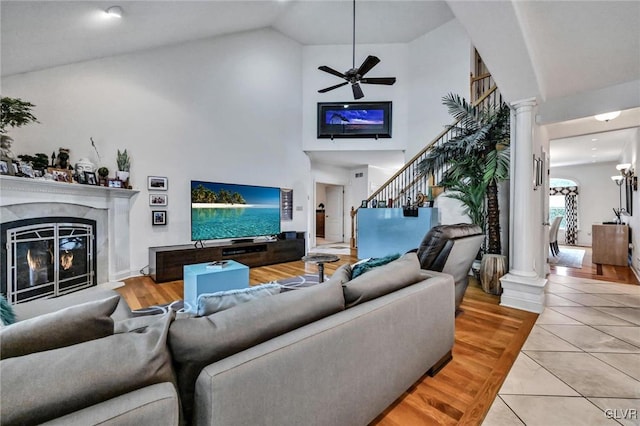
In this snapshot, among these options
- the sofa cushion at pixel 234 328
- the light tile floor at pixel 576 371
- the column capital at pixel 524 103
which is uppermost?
the column capital at pixel 524 103

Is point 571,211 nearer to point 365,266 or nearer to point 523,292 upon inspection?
point 523,292

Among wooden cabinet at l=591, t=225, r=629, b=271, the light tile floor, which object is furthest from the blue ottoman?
wooden cabinet at l=591, t=225, r=629, b=271

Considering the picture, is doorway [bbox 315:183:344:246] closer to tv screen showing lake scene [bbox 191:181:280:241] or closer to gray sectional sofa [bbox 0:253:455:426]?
tv screen showing lake scene [bbox 191:181:280:241]

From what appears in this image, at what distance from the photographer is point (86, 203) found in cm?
354

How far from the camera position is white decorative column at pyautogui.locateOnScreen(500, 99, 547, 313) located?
2938mm

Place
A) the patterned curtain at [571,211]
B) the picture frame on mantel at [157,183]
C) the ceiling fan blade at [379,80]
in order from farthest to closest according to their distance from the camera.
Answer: the patterned curtain at [571,211] < the picture frame on mantel at [157,183] < the ceiling fan blade at [379,80]

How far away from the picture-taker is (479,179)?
4.00 m

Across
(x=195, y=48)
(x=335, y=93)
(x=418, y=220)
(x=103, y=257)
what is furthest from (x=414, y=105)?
(x=103, y=257)

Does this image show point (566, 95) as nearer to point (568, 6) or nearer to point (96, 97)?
point (568, 6)

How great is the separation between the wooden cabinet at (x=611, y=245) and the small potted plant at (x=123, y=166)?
7.71 meters

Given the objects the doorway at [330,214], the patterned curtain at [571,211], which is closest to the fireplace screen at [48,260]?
the doorway at [330,214]

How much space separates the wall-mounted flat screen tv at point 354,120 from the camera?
633 cm

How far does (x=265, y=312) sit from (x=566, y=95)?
4010mm

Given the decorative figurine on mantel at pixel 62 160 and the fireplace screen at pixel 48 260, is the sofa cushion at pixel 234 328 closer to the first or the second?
the fireplace screen at pixel 48 260
